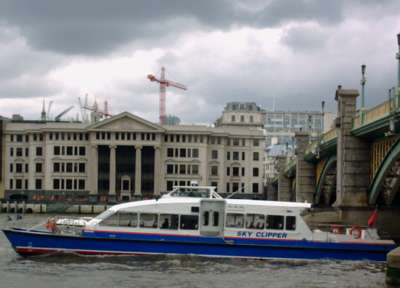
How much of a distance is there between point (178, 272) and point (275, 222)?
6.35 metres

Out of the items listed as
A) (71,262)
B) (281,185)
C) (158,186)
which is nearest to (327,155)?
(71,262)

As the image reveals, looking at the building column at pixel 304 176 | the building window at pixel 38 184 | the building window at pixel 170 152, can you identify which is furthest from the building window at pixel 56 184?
the building column at pixel 304 176

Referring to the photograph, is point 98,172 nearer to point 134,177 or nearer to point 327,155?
point 134,177

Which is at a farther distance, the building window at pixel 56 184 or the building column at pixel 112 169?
the building window at pixel 56 184

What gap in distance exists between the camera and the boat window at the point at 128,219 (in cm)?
3606

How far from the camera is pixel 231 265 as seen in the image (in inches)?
1355

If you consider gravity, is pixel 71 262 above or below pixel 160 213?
A: below

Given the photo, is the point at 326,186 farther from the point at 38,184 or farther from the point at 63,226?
the point at 38,184

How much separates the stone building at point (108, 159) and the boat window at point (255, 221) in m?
95.6

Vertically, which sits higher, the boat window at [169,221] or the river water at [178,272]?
the boat window at [169,221]

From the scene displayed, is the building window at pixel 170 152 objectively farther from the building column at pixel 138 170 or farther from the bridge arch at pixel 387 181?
the bridge arch at pixel 387 181

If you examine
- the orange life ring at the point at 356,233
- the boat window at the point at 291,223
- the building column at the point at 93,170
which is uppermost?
the building column at the point at 93,170

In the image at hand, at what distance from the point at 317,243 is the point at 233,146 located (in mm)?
104710

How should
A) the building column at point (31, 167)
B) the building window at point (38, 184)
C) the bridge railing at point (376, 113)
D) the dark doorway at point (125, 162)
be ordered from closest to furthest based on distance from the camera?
the bridge railing at point (376, 113)
the dark doorway at point (125, 162)
the building window at point (38, 184)
the building column at point (31, 167)
